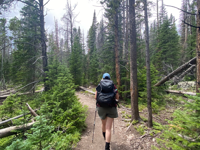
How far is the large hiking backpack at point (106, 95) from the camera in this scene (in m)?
3.23

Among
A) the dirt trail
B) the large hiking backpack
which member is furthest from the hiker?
the dirt trail

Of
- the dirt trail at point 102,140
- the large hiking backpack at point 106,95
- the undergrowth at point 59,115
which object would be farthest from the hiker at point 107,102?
the undergrowth at point 59,115

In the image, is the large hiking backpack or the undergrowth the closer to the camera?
the large hiking backpack

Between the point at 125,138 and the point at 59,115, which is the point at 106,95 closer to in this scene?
the point at 125,138

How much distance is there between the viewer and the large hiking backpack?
127 inches

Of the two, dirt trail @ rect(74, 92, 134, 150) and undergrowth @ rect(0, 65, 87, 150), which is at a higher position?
undergrowth @ rect(0, 65, 87, 150)

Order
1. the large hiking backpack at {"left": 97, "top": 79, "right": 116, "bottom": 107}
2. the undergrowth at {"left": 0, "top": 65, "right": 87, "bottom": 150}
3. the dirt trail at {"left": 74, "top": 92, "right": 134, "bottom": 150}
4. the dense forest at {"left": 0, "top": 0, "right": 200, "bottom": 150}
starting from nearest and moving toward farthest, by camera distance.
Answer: the dense forest at {"left": 0, "top": 0, "right": 200, "bottom": 150}
the large hiking backpack at {"left": 97, "top": 79, "right": 116, "bottom": 107}
the undergrowth at {"left": 0, "top": 65, "right": 87, "bottom": 150}
the dirt trail at {"left": 74, "top": 92, "right": 134, "bottom": 150}

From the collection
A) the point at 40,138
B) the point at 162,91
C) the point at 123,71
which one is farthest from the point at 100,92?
the point at 123,71

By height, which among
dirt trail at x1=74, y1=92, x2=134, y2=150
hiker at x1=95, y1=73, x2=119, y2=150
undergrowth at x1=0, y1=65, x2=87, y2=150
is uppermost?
hiker at x1=95, y1=73, x2=119, y2=150

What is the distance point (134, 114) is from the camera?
5.62m

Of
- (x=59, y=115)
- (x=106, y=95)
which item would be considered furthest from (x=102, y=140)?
(x=106, y=95)

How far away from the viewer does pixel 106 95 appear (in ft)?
10.7

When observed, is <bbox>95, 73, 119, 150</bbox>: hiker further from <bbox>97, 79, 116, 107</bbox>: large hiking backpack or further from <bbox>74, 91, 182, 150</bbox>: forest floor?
<bbox>74, 91, 182, 150</bbox>: forest floor

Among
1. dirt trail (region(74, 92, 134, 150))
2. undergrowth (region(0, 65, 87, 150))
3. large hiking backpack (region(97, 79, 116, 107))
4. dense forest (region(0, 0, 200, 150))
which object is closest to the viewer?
dense forest (region(0, 0, 200, 150))
